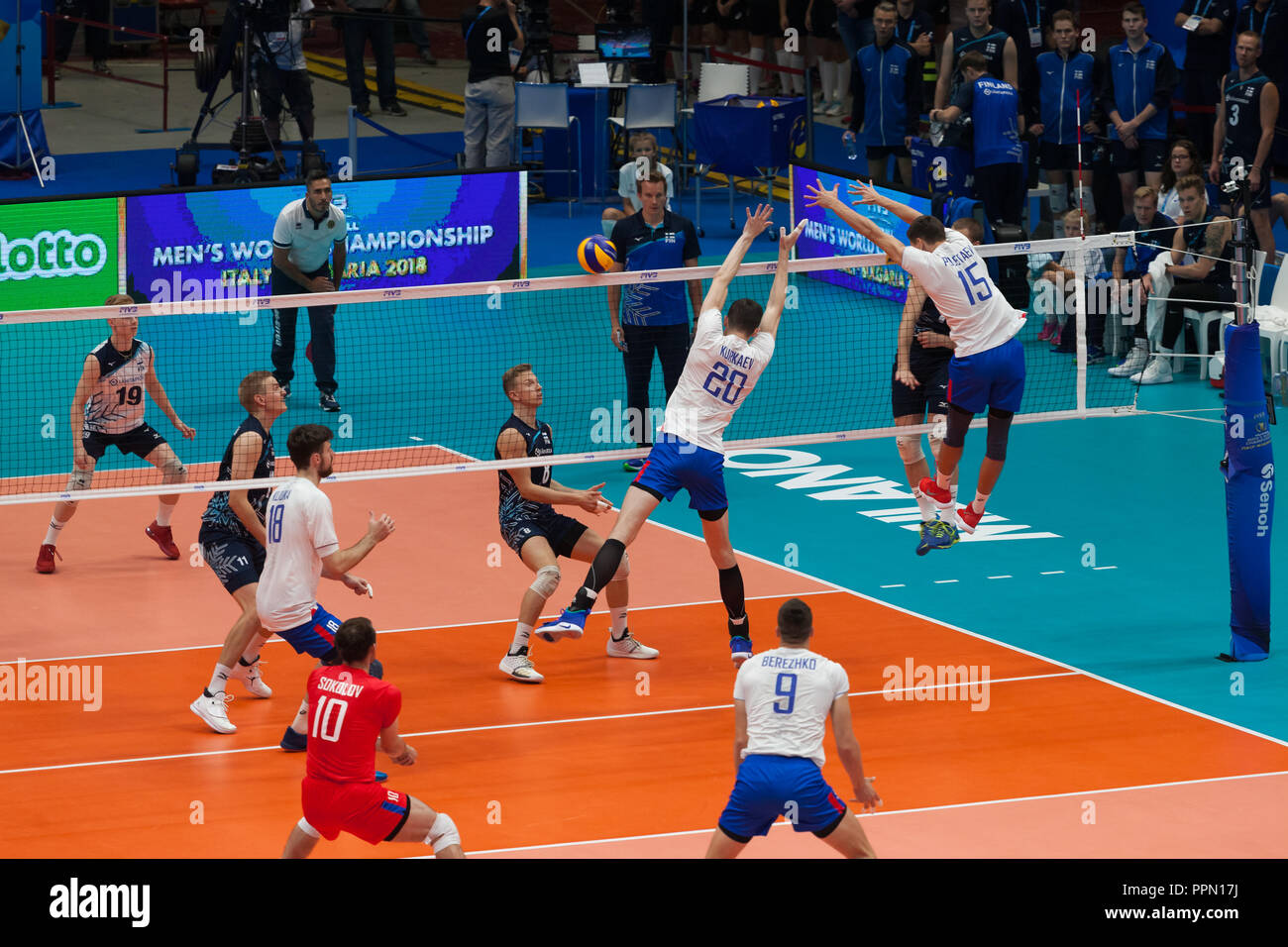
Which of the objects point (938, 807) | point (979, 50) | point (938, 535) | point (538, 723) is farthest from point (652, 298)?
point (979, 50)

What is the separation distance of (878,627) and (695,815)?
3.76 meters

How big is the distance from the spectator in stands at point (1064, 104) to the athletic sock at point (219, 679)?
14171 mm

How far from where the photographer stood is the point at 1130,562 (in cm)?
1591

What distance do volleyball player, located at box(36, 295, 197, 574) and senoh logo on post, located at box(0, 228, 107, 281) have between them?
5.86 meters

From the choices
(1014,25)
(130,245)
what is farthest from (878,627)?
(1014,25)

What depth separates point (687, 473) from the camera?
12992 millimetres

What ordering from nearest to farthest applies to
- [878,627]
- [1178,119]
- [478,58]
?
1. [878,627]
2. [1178,119]
3. [478,58]

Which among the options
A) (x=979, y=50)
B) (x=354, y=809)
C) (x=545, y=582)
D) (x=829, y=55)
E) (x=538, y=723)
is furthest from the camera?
(x=829, y=55)

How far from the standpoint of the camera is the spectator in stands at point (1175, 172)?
2044cm

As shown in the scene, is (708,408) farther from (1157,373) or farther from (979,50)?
(979,50)

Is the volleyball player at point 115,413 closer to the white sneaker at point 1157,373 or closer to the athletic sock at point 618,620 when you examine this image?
the athletic sock at point 618,620

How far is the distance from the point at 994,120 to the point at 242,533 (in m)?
12.7

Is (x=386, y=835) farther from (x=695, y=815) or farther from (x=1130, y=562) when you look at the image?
(x=1130, y=562)

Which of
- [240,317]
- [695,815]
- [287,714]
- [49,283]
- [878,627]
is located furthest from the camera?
[240,317]
